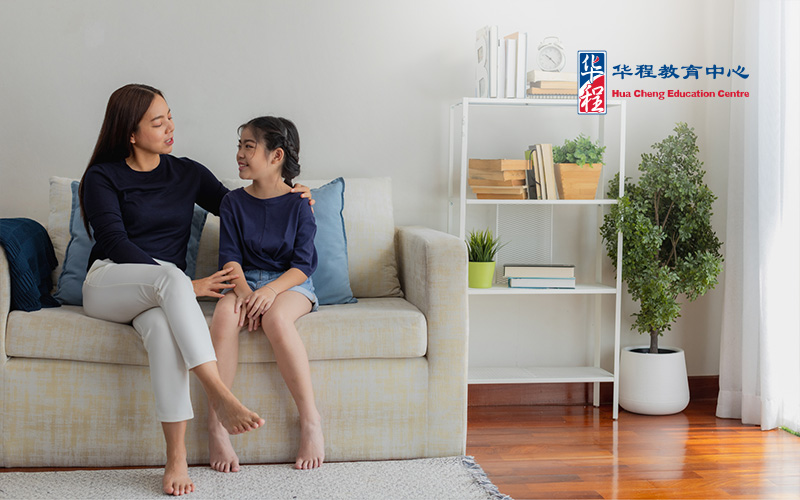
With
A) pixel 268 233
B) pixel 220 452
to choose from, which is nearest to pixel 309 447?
pixel 220 452

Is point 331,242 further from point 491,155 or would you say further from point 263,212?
point 491,155

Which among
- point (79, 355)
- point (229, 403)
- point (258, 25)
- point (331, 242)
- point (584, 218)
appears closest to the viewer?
point (229, 403)

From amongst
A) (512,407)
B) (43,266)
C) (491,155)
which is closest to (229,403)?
(43,266)

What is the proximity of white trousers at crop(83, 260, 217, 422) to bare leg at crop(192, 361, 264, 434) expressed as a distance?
29 mm

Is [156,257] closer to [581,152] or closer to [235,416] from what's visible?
[235,416]

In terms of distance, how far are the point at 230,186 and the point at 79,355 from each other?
2.72ft

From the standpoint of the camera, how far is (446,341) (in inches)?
87.8

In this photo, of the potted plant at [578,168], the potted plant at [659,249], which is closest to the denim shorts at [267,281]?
the potted plant at [578,168]

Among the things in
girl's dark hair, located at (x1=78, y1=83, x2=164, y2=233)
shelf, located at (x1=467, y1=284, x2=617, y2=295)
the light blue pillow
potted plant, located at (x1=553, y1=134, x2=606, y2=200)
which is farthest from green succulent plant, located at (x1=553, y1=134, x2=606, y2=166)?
girl's dark hair, located at (x1=78, y1=83, x2=164, y2=233)

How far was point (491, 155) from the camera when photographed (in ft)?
10.0

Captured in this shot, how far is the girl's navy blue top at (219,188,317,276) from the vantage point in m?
2.30

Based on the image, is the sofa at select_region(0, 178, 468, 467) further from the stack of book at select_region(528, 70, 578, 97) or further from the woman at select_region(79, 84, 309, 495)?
the stack of book at select_region(528, 70, 578, 97)

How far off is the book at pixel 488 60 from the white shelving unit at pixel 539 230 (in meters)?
0.06

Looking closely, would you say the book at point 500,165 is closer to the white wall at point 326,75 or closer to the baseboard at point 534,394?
the white wall at point 326,75
